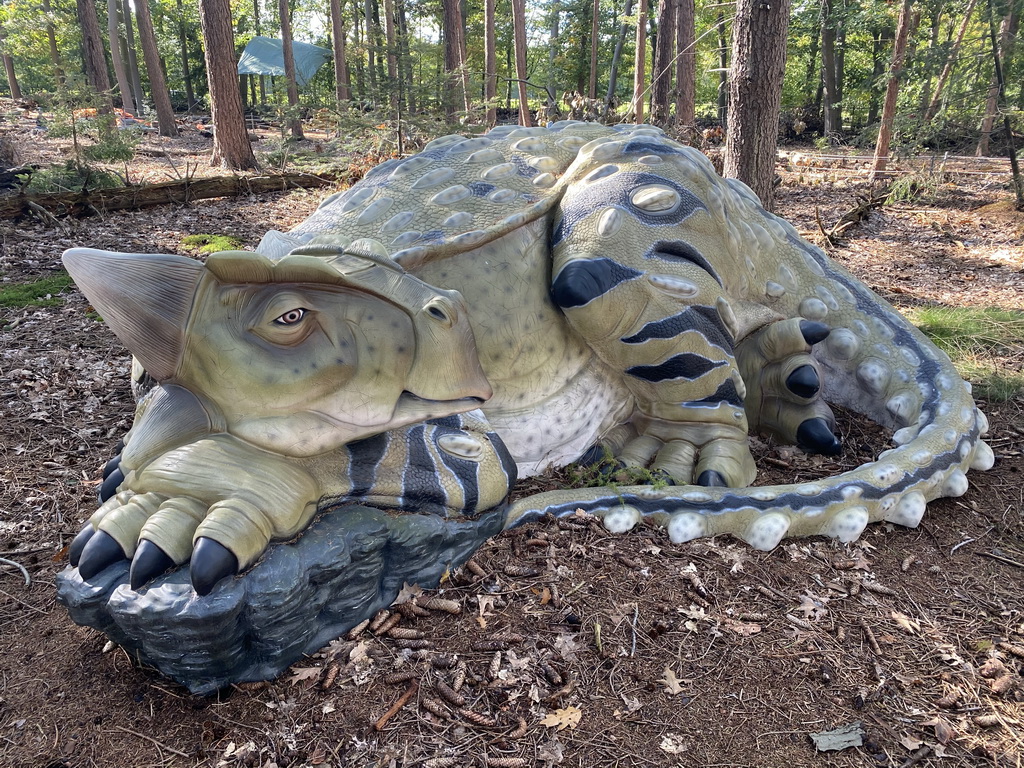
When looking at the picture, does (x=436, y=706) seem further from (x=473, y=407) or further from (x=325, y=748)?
(x=473, y=407)

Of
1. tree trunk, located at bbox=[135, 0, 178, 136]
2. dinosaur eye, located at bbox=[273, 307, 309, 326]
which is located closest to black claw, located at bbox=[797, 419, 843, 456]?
dinosaur eye, located at bbox=[273, 307, 309, 326]

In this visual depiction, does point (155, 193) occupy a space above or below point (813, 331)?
above

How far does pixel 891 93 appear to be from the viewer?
11.5 m

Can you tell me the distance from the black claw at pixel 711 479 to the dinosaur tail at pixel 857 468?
0.11m

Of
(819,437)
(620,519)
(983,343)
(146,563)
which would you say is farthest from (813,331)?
(146,563)

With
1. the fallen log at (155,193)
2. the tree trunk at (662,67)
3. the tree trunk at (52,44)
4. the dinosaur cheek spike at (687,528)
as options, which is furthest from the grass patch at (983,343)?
the tree trunk at (52,44)

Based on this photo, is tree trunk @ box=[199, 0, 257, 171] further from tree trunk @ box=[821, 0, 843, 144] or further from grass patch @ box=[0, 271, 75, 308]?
tree trunk @ box=[821, 0, 843, 144]

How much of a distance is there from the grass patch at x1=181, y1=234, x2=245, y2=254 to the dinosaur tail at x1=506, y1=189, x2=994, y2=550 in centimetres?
534

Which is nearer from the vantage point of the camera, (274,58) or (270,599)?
(270,599)

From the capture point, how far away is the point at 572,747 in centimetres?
193

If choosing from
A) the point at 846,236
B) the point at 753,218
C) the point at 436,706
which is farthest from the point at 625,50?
the point at 436,706

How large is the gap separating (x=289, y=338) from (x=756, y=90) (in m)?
5.33

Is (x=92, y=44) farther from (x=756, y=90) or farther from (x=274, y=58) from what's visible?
(x=756, y=90)

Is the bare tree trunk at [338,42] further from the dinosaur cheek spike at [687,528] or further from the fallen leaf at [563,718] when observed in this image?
the fallen leaf at [563,718]
